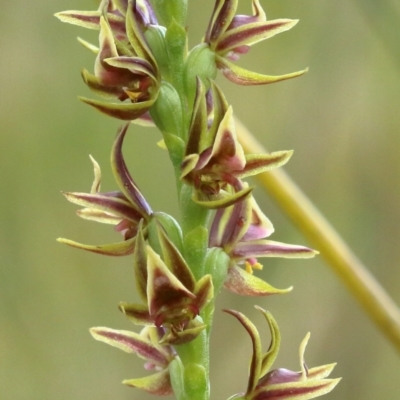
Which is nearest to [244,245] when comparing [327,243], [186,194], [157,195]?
[186,194]

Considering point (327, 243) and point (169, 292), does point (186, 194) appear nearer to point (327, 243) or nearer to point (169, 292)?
point (169, 292)

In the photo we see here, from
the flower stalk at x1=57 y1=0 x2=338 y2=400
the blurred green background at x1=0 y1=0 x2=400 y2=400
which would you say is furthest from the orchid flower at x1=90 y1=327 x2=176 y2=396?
the blurred green background at x1=0 y1=0 x2=400 y2=400

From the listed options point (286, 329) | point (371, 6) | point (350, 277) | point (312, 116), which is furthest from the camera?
point (286, 329)

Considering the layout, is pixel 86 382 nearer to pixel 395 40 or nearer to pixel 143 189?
pixel 143 189

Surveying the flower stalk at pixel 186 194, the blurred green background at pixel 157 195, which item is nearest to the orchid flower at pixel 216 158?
the flower stalk at pixel 186 194

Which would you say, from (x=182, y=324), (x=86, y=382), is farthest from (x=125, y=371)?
(x=182, y=324)

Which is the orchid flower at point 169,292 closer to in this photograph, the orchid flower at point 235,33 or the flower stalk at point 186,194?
the flower stalk at point 186,194
